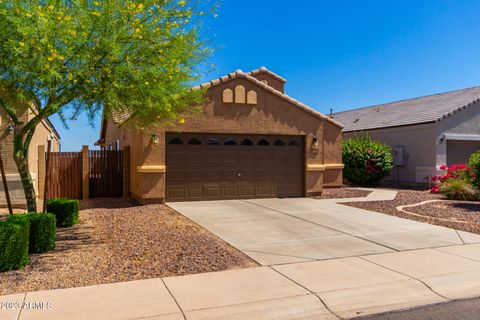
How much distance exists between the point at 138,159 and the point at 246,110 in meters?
4.33

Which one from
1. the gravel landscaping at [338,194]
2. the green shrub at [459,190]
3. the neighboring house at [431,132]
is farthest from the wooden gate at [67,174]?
the neighboring house at [431,132]

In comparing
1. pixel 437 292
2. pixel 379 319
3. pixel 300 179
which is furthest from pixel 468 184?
pixel 379 319

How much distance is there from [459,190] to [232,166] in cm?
887

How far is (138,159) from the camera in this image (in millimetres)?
14688

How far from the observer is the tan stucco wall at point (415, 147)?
72.4ft

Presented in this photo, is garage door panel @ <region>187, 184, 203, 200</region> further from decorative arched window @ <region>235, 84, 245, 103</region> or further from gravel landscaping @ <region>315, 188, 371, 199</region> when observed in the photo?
gravel landscaping @ <region>315, 188, 371, 199</region>

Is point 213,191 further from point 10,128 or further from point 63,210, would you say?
point 10,128

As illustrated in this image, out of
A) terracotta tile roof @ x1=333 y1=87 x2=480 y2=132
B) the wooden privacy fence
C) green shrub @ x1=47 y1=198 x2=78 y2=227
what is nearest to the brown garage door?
the wooden privacy fence

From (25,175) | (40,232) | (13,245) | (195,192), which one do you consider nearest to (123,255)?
(40,232)

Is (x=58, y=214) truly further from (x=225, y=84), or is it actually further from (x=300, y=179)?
(x=300, y=179)

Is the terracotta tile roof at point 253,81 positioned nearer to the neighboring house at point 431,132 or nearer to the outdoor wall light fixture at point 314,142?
the outdoor wall light fixture at point 314,142

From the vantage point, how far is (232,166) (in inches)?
612

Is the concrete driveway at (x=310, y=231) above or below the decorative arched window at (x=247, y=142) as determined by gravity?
below

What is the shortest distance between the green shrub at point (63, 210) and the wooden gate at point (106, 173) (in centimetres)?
678
